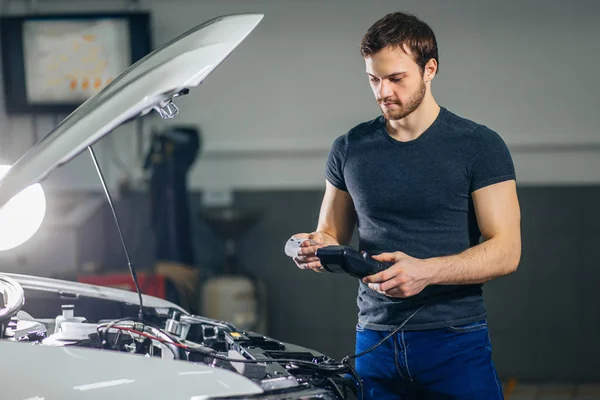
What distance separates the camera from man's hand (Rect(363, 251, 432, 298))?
1.67 meters

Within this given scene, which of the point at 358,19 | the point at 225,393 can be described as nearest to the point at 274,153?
the point at 358,19

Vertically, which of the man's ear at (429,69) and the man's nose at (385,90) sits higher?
the man's ear at (429,69)

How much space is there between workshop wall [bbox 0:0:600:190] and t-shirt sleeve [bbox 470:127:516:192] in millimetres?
3196

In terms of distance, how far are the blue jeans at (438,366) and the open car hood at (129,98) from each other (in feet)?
2.84

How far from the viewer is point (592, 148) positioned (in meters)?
4.92

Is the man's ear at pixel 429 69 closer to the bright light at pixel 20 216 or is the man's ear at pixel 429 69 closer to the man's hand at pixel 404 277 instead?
the man's hand at pixel 404 277

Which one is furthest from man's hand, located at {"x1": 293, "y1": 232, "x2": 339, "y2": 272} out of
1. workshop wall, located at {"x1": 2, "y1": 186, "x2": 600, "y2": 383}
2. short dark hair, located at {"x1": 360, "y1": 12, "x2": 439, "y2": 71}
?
workshop wall, located at {"x1": 2, "y1": 186, "x2": 600, "y2": 383}

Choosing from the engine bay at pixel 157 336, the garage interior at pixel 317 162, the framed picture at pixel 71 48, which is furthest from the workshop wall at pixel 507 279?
the engine bay at pixel 157 336

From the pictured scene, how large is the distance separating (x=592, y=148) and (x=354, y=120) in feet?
5.44

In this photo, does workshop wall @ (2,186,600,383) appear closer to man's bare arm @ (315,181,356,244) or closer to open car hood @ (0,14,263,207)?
man's bare arm @ (315,181,356,244)

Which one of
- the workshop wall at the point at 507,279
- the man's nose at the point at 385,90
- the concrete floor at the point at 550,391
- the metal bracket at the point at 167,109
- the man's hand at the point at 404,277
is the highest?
the man's nose at the point at 385,90

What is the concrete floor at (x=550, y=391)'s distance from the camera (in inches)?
177

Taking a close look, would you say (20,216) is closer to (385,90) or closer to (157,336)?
(157,336)

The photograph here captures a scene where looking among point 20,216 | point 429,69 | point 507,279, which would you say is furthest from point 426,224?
point 507,279
